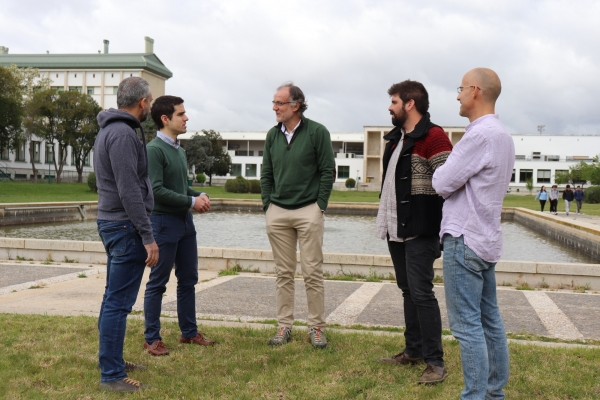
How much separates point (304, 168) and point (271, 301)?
7.55 ft

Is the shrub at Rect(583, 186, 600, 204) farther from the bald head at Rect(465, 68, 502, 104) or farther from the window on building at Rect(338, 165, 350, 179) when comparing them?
the bald head at Rect(465, 68, 502, 104)

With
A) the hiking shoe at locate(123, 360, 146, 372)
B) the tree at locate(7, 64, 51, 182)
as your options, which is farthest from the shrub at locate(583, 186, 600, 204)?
the hiking shoe at locate(123, 360, 146, 372)

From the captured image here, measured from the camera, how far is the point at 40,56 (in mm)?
93312

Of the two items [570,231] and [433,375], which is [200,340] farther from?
[570,231]

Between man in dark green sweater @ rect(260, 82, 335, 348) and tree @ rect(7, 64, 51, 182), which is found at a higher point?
tree @ rect(7, 64, 51, 182)

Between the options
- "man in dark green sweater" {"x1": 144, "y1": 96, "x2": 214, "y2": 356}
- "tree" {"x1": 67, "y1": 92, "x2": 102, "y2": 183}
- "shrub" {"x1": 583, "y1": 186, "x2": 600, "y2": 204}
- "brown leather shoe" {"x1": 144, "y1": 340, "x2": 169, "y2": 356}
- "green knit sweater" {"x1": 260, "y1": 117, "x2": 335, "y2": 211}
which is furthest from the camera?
"shrub" {"x1": 583, "y1": 186, "x2": 600, "y2": 204}

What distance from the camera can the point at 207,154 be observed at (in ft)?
254

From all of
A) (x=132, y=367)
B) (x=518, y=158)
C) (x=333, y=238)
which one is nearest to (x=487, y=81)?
(x=132, y=367)

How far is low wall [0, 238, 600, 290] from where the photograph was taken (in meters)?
8.35

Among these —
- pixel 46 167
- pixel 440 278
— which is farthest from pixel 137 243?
pixel 46 167

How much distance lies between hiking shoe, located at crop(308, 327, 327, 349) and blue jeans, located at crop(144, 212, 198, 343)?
0.94m

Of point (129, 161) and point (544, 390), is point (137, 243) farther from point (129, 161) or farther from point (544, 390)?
point (544, 390)

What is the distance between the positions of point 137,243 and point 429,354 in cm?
205

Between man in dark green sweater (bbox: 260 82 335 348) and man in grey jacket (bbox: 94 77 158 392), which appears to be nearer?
man in grey jacket (bbox: 94 77 158 392)
